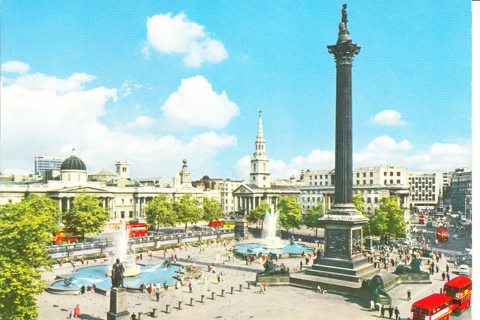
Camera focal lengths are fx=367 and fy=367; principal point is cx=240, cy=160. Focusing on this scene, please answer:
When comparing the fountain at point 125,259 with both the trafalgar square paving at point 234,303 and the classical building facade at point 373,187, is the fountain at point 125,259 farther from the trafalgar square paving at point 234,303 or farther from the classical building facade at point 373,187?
the classical building facade at point 373,187

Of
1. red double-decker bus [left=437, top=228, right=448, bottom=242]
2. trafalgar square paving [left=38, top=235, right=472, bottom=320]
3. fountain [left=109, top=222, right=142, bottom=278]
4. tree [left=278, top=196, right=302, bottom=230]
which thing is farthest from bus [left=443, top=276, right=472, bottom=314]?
tree [left=278, top=196, right=302, bottom=230]

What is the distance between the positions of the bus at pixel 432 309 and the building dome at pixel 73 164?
76.3 m

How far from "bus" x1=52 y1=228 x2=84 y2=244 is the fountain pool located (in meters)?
13.6

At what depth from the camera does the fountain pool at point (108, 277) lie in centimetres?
3216

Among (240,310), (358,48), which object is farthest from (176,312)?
(358,48)

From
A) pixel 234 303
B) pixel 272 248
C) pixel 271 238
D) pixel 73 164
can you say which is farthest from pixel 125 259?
pixel 73 164

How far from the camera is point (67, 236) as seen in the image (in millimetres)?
52688

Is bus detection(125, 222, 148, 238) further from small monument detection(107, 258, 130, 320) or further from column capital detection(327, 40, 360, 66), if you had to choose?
column capital detection(327, 40, 360, 66)

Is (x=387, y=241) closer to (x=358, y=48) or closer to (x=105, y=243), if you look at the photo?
(x=358, y=48)

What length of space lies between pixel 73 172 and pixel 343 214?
66983 mm

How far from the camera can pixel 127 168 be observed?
130125 millimetres

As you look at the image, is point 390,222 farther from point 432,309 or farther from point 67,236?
point 67,236

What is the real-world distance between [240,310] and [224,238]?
40.3 meters

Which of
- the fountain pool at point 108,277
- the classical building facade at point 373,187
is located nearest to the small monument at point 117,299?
the fountain pool at point 108,277
